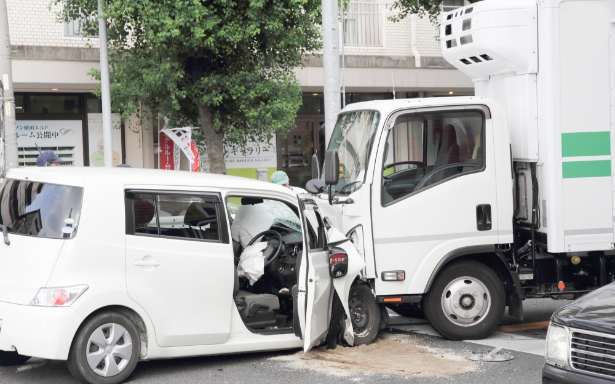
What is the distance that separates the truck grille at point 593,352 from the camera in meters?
5.08

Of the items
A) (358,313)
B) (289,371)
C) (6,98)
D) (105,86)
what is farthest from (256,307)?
(105,86)

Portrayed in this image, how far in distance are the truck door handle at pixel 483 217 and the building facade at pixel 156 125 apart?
8.20 meters

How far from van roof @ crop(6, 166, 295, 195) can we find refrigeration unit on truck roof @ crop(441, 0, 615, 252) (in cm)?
252

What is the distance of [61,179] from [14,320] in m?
1.15

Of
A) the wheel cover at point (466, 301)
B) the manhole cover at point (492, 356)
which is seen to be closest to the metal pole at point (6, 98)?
the wheel cover at point (466, 301)

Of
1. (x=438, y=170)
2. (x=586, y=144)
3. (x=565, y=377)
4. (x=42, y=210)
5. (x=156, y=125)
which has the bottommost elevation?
(x=565, y=377)

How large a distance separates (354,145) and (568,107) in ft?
6.75

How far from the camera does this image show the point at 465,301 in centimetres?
865

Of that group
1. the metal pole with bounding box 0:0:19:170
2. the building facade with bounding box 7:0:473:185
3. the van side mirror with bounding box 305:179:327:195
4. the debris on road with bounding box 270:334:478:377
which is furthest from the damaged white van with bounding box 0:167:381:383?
the building facade with bounding box 7:0:473:185

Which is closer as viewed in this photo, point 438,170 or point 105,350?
point 105,350

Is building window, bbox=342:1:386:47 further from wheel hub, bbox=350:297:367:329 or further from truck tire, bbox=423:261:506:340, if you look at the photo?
wheel hub, bbox=350:297:367:329

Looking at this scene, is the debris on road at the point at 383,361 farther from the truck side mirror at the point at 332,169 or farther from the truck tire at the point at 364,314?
the truck side mirror at the point at 332,169

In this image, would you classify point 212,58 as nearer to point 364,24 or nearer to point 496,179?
Result: point 364,24

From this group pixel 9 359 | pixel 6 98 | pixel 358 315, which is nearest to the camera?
pixel 9 359
